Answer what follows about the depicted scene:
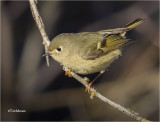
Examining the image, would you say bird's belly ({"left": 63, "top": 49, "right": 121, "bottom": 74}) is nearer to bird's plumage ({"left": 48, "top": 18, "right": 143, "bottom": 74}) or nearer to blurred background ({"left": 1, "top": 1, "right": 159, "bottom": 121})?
bird's plumage ({"left": 48, "top": 18, "right": 143, "bottom": 74})

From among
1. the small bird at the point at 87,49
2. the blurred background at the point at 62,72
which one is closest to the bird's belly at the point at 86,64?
the small bird at the point at 87,49

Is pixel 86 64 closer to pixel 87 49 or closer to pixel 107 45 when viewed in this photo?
pixel 87 49

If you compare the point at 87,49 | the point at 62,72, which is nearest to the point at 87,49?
the point at 87,49

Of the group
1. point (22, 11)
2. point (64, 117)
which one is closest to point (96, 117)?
point (64, 117)

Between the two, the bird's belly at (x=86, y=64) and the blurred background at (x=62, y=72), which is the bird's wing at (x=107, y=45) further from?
the blurred background at (x=62, y=72)

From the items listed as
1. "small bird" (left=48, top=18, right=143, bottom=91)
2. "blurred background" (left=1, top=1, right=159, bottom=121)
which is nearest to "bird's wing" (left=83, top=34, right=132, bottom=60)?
"small bird" (left=48, top=18, right=143, bottom=91)
